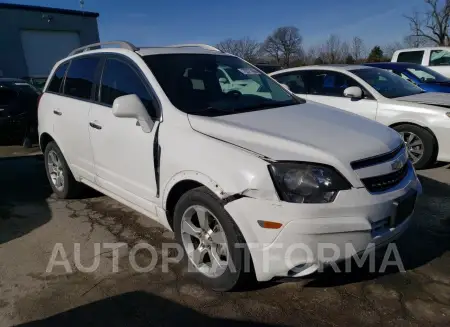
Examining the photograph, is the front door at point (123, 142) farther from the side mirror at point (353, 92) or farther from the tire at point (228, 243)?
the side mirror at point (353, 92)

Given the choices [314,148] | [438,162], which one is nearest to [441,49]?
[438,162]

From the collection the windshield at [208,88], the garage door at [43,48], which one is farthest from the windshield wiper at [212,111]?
the garage door at [43,48]

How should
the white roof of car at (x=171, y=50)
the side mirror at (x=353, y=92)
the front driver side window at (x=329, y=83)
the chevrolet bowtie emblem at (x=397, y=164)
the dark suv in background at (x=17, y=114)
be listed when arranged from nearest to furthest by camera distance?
the chevrolet bowtie emblem at (x=397, y=164) → the white roof of car at (x=171, y=50) → the side mirror at (x=353, y=92) → the front driver side window at (x=329, y=83) → the dark suv in background at (x=17, y=114)

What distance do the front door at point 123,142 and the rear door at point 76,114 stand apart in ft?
0.60

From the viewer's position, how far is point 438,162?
5.74 metres

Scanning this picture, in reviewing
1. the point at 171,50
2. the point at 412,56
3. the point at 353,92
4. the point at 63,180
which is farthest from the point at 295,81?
the point at 412,56

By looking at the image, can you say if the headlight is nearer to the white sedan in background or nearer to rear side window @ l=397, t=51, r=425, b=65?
the white sedan in background

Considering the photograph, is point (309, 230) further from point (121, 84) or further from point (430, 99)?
point (430, 99)

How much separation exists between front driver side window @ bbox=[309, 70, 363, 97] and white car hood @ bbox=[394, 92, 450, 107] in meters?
0.80

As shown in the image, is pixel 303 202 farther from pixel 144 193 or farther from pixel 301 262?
pixel 144 193

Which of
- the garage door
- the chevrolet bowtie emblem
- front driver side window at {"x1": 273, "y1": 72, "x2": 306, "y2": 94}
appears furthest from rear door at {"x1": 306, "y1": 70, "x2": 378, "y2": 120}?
the garage door

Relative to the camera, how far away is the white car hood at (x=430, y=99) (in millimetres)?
5238

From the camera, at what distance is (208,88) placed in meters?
3.17

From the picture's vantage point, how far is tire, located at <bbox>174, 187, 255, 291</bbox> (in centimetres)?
230
